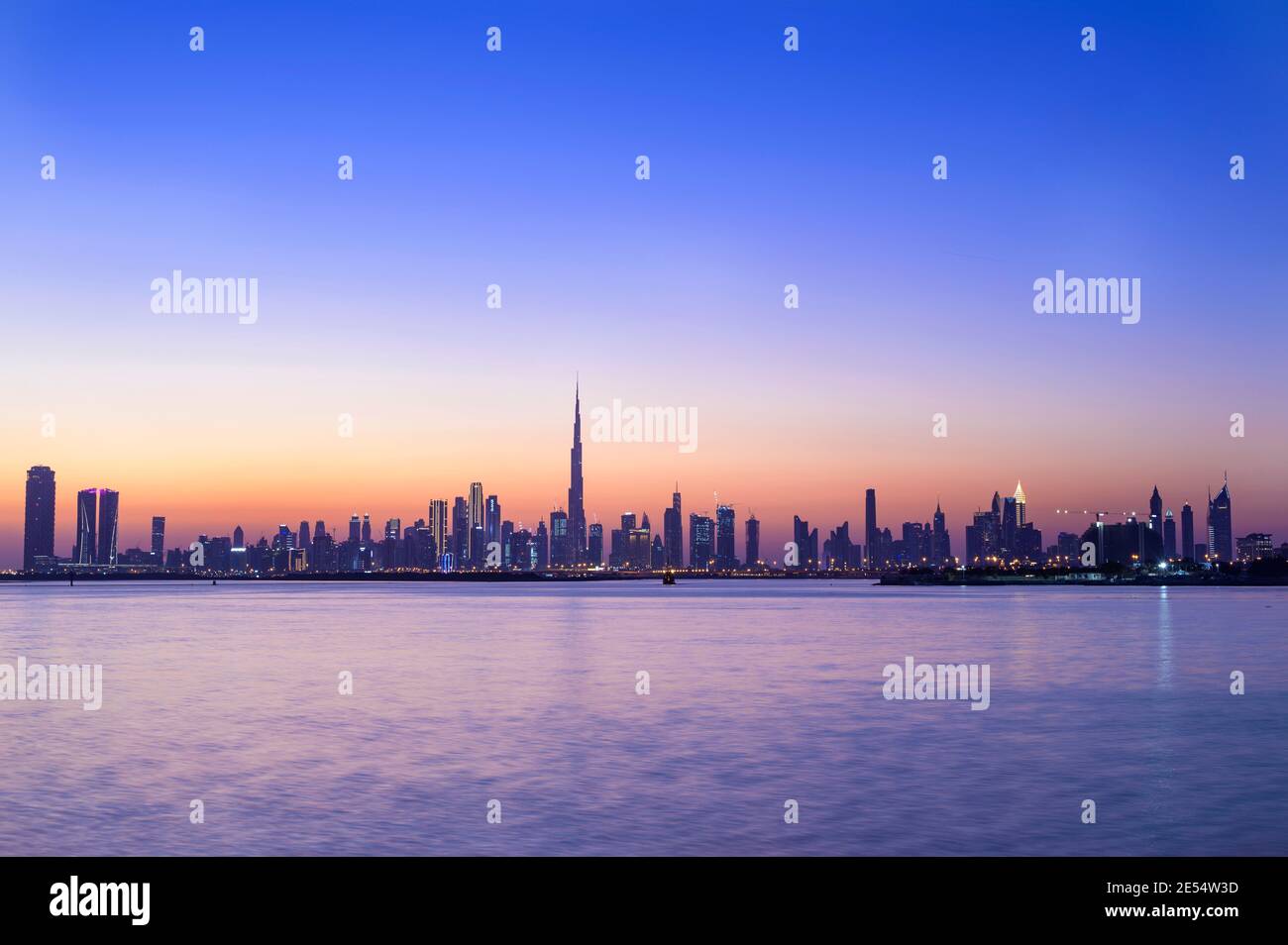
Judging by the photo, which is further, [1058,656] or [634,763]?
[1058,656]

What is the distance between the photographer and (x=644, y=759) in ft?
95.6

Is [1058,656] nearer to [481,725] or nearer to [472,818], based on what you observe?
[481,725]

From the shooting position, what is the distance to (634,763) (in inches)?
1118

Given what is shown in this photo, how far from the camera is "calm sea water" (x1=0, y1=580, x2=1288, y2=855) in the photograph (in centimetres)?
2052

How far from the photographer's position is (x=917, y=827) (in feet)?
69.3

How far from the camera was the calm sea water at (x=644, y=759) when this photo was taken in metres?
20.5
